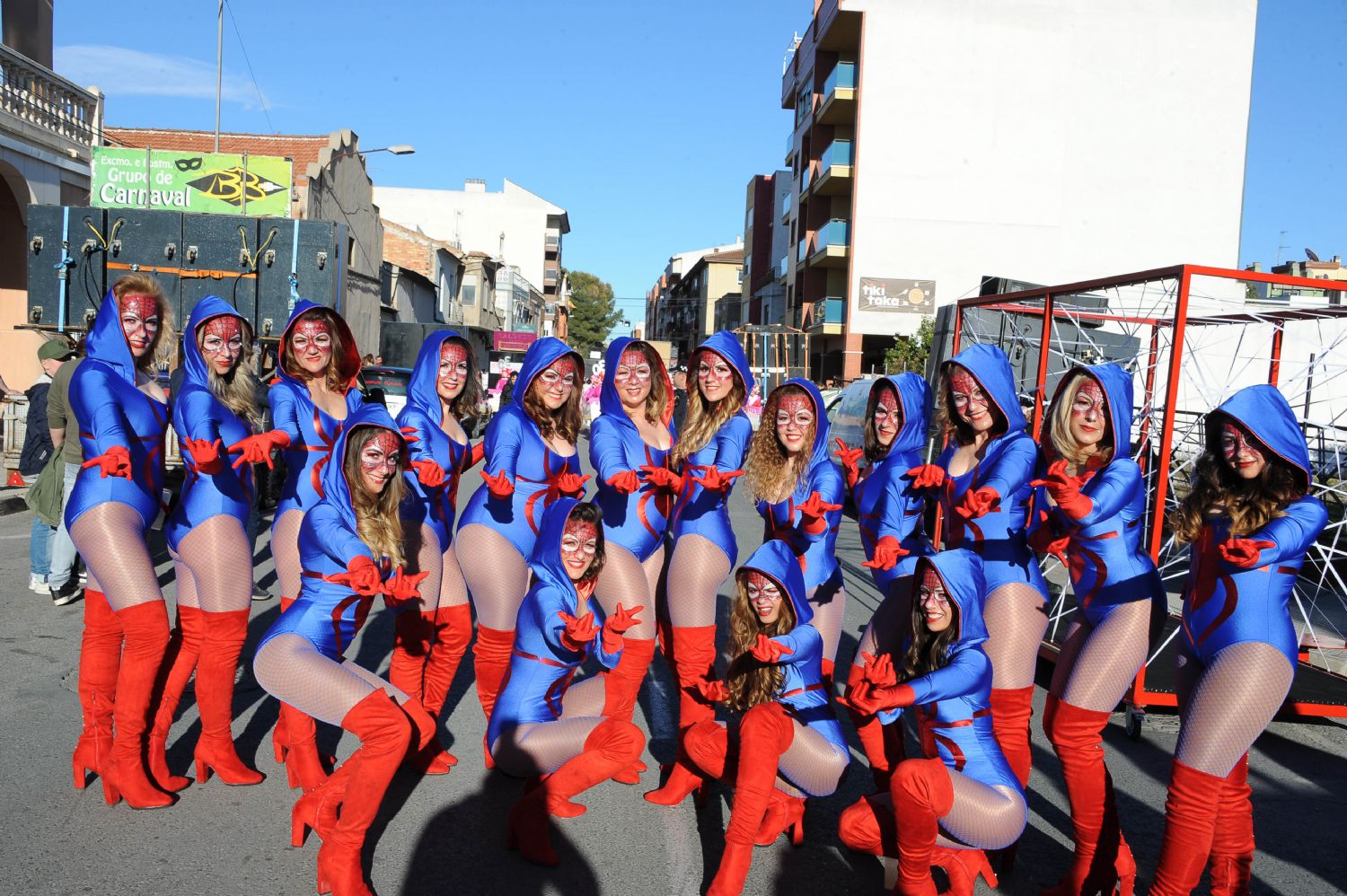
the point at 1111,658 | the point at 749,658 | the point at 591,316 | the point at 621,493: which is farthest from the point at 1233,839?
the point at 591,316

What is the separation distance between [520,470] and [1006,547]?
6.80ft

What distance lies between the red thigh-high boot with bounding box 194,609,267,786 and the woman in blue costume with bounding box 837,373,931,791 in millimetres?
2471

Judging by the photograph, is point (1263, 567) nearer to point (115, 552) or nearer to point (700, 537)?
point (700, 537)

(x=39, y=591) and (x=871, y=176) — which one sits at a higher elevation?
(x=871, y=176)

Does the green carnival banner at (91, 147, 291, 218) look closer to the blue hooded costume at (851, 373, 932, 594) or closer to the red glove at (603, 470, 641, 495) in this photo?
the red glove at (603, 470, 641, 495)

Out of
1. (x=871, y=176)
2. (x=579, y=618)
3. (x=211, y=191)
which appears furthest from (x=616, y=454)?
(x=871, y=176)

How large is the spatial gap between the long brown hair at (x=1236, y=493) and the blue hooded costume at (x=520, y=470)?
2.53m

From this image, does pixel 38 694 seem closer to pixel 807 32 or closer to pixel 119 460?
pixel 119 460

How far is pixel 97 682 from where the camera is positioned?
399cm

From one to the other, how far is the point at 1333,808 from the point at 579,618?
3.53 m

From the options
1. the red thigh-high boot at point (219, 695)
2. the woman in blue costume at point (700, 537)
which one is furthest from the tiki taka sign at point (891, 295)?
the red thigh-high boot at point (219, 695)

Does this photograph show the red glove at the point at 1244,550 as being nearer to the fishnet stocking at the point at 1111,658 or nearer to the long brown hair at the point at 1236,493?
the long brown hair at the point at 1236,493

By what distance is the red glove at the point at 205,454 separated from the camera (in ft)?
12.5

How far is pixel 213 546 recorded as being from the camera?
400 centimetres
